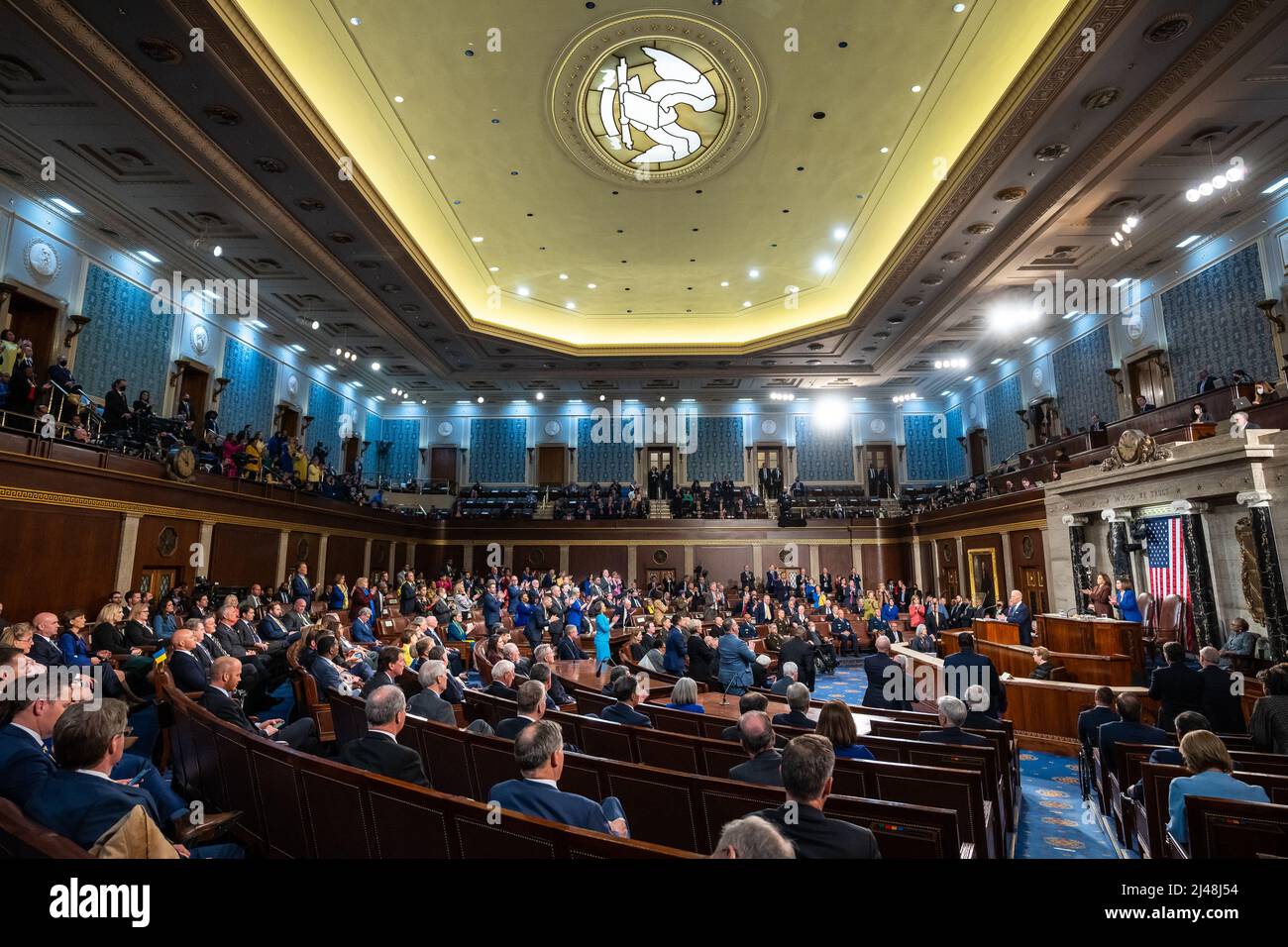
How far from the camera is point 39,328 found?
421 inches

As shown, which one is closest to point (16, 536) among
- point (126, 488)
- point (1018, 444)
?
point (126, 488)

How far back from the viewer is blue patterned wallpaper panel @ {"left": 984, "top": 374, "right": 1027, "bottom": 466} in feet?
60.2

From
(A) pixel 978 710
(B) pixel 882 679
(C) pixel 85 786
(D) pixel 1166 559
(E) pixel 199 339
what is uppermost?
(E) pixel 199 339

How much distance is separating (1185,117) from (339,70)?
11852 millimetres

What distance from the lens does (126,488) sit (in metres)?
9.71

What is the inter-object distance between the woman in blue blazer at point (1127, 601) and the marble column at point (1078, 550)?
1901 millimetres

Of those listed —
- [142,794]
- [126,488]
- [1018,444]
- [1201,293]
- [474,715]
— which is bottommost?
[474,715]

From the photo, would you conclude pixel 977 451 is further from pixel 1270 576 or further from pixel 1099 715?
pixel 1099 715

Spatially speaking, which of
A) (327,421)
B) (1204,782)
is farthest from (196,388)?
(1204,782)

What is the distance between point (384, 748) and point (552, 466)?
2067 cm

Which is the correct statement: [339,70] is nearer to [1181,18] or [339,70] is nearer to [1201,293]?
[1181,18]

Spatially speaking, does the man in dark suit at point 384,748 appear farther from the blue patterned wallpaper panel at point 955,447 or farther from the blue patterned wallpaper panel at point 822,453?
the blue patterned wallpaper panel at point 955,447

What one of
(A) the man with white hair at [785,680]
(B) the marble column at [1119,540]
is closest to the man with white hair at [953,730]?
(A) the man with white hair at [785,680]
